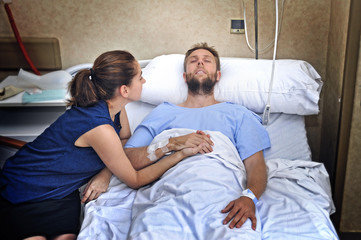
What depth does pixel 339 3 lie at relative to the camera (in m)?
1.57

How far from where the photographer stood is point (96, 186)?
129cm

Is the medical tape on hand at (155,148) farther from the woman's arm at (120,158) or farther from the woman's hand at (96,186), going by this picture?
the woman's hand at (96,186)

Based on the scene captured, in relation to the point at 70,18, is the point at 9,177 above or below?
below

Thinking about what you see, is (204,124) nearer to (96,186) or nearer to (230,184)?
(230,184)

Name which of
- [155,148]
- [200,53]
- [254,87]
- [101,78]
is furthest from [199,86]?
[101,78]

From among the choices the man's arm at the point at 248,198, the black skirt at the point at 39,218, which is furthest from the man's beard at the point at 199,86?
the black skirt at the point at 39,218

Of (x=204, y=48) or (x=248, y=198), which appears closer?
(x=248, y=198)

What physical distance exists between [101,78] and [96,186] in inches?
14.7

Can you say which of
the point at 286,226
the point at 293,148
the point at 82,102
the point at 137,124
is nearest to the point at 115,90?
the point at 82,102

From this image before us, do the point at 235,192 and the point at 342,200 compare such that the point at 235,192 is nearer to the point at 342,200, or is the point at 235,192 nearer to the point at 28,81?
the point at 342,200

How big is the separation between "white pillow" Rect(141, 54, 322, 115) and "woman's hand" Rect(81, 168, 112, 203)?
420 mm

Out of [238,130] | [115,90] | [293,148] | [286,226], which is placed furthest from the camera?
[293,148]

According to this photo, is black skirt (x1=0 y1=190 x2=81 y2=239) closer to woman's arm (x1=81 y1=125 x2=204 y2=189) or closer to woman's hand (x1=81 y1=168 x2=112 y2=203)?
woman's hand (x1=81 y1=168 x2=112 y2=203)

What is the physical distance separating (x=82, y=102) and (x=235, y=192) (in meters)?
0.56
